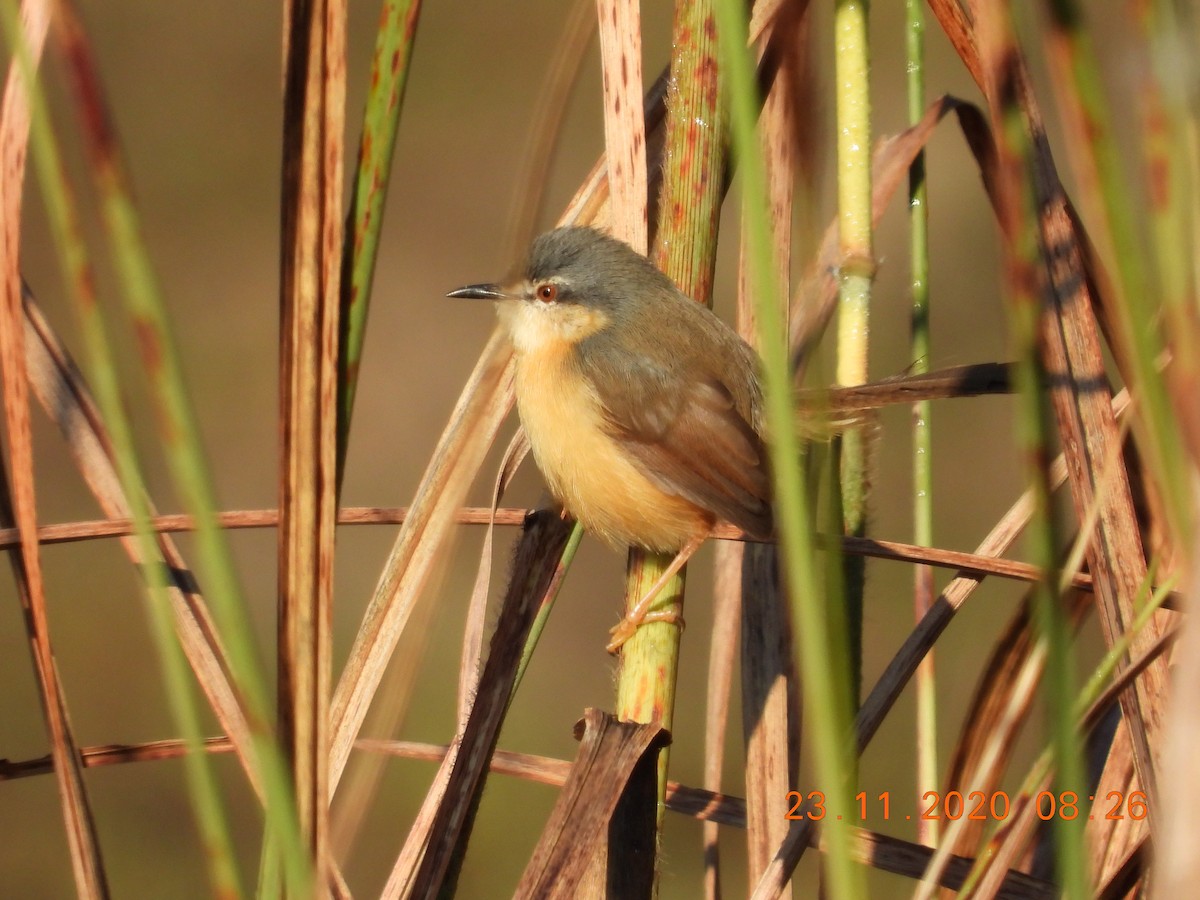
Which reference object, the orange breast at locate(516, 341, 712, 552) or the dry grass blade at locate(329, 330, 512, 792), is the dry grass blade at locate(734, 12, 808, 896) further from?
the dry grass blade at locate(329, 330, 512, 792)

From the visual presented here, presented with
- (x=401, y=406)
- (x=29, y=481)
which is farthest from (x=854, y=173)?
(x=401, y=406)

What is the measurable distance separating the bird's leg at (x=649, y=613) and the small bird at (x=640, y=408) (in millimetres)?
160

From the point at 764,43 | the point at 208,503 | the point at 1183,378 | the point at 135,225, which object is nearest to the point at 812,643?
the point at 1183,378

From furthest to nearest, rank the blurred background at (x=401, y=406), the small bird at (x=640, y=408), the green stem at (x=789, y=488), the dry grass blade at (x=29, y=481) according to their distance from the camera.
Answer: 1. the blurred background at (x=401, y=406)
2. the small bird at (x=640, y=408)
3. the dry grass blade at (x=29, y=481)
4. the green stem at (x=789, y=488)

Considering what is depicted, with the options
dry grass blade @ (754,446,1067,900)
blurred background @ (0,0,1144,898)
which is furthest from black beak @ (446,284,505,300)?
dry grass blade @ (754,446,1067,900)

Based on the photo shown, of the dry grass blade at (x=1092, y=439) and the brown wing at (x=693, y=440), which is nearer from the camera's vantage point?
the dry grass blade at (x=1092, y=439)

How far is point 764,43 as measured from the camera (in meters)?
2.27

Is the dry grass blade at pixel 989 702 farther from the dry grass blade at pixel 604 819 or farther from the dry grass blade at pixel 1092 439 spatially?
the dry grass blade at pixel 604 819

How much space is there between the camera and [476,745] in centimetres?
171

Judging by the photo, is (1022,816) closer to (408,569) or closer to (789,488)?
(789,488)

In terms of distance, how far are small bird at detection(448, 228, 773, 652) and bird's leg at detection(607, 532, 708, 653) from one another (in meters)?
0.16

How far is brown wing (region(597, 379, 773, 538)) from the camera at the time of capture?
301 cm

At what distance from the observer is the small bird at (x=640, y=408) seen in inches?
115
